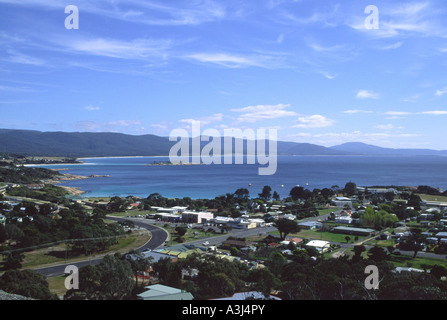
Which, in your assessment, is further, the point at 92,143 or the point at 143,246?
the point at 92,143

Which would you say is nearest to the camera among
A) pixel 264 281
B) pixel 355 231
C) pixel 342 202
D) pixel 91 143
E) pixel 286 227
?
pixel 264 281

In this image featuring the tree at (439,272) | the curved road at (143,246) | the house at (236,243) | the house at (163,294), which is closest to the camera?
the house at (163,294)

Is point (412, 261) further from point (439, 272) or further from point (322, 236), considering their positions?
point (322, 236)

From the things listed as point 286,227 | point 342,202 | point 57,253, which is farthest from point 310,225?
point 57,253

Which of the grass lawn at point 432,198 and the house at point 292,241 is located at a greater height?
the grass lawn at point 432,198

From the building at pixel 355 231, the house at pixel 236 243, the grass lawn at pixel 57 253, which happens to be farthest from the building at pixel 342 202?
the grass lawn at pixel 57 253

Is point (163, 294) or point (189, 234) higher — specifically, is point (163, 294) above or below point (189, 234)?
above

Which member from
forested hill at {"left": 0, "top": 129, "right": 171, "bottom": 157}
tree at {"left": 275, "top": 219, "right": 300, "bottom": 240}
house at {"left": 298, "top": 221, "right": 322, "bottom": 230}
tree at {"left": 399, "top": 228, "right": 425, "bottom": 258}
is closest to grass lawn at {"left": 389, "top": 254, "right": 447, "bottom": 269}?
tree at {"left": 399, "top": 228, "right": 425, "bottom": 258}

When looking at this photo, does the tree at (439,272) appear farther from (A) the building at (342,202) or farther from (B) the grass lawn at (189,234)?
(A) the building at (342,202)
